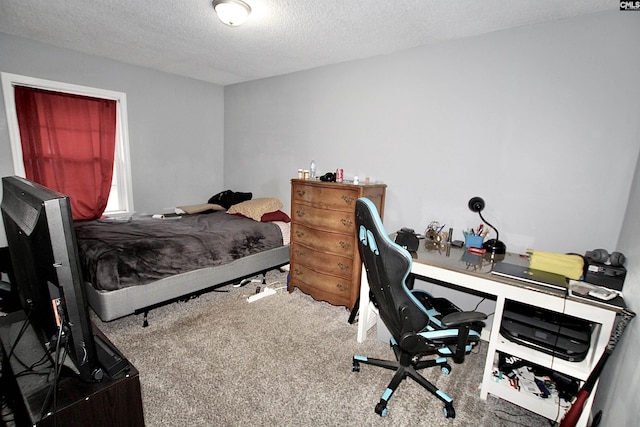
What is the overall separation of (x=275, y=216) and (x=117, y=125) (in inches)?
87.0

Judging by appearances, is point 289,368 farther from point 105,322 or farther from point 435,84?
point 435,84

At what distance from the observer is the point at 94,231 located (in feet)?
8.84

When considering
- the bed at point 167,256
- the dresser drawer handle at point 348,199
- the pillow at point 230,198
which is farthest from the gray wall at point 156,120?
the dresser drawer handle at point 348,199

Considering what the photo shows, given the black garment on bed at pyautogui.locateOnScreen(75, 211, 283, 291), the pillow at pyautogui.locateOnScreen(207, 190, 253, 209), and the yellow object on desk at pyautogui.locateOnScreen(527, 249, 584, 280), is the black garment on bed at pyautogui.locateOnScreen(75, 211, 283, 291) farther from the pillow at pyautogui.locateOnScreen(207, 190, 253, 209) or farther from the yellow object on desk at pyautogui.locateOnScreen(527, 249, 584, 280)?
the yellow object on desk at pyautogui.locateOnScreen(527, 249, 584, 280)

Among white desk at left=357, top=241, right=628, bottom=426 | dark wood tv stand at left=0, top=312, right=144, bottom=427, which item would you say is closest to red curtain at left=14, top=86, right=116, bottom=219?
dark wood tv stand at left=0, top=312, right=144, bottom=427

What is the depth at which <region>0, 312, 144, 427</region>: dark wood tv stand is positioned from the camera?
861 mm

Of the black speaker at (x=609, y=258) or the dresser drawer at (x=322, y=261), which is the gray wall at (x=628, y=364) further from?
the dresser drawer at (x=322, y=261)

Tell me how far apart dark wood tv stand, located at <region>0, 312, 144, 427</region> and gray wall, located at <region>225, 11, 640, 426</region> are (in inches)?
71.1

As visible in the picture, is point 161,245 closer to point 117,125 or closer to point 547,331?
point 117,125

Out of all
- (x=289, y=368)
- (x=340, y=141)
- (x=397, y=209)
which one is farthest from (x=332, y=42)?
(x=289, y=368)

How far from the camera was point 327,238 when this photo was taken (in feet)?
8.83

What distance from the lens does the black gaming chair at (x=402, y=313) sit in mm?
1430

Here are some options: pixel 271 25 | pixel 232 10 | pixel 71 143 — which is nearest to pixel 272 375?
pixel 232 10

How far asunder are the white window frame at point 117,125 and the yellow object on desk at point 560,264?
166 inches
